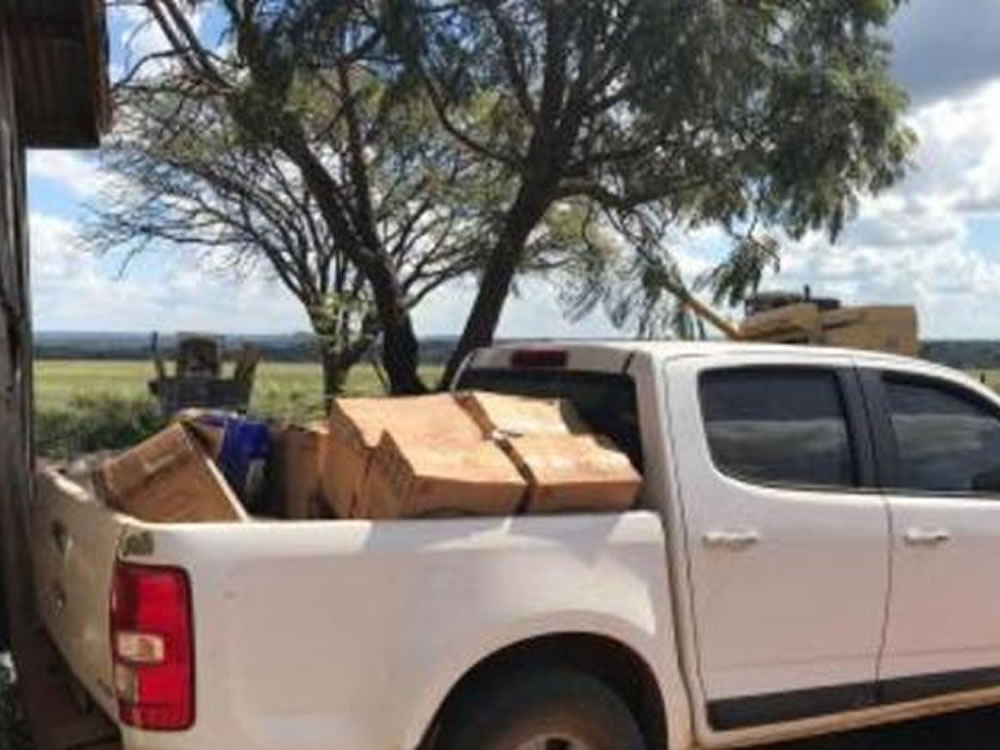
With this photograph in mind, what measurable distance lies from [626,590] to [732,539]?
1.65 feet

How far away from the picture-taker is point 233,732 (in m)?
4.93

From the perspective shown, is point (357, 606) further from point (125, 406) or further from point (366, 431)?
point (125, 406)

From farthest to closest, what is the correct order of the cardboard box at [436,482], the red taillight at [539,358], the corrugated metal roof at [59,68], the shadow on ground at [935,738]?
1. the corrugated metal roof at [59,68]
2. the shadow on ground at [935,738]
3. the red taillight at [539,358]
4. the cardboard box at [436,482]

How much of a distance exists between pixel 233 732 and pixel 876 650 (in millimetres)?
2526

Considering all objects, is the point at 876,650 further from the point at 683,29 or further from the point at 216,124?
the point at 216,124

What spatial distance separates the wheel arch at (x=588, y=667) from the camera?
17.6 feet

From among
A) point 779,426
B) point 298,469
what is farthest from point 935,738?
point 298,469

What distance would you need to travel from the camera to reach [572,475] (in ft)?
18.2

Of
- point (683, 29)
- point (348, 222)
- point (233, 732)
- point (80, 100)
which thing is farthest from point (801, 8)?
point (233, 732)

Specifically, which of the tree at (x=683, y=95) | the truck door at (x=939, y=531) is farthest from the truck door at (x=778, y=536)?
the tree at (x=683, y=95)

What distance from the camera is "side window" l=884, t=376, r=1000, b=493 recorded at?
662 centimetres

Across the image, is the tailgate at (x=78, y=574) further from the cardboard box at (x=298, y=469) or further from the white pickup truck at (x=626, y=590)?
the cardboard box at (x=298, y=469)

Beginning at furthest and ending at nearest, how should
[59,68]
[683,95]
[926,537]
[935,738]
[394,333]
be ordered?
[394,333] < [683,95] < [59,68] < [935,738] < [926,537]

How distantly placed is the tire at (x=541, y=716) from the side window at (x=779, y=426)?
96cm
